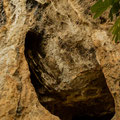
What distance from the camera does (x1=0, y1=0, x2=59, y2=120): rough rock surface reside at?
246 cm

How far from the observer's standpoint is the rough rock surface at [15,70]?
2461 millimetres

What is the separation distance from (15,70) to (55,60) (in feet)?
1.52

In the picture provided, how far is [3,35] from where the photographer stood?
2.81m

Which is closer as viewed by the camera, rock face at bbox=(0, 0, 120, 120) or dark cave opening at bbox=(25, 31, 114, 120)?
rock face at bbox=(0, 0, 120, 120)

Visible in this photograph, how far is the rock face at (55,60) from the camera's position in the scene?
2408 mm

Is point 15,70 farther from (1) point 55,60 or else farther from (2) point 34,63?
(1) point 55,60

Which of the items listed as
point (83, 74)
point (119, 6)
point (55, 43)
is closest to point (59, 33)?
point (55, 43)

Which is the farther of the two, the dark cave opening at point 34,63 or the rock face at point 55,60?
the dark cave opening at point 34,63

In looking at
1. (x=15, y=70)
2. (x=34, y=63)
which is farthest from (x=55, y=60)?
(x=15, y=70)

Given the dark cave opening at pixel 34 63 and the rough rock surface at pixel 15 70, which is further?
the dark cave opening at pixel 34 63

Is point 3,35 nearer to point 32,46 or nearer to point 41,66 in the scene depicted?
point 32,46

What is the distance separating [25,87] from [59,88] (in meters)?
0.38

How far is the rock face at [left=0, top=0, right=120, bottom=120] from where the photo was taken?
2.41 m

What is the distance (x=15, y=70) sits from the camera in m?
2.60
